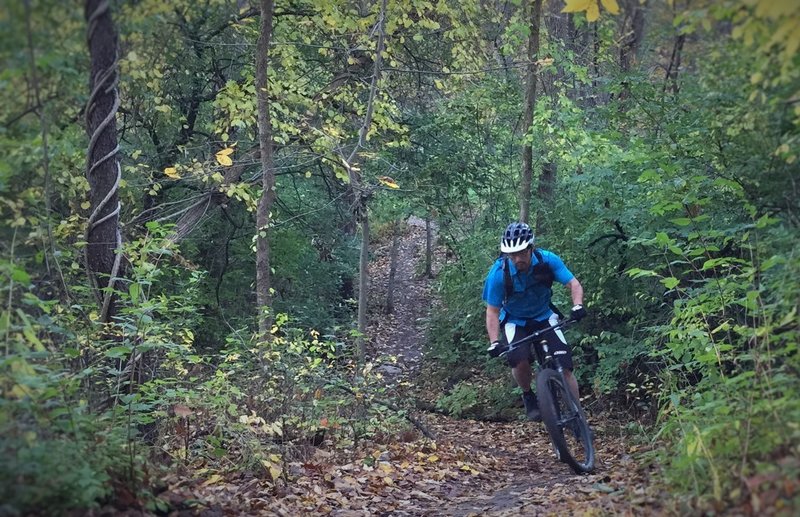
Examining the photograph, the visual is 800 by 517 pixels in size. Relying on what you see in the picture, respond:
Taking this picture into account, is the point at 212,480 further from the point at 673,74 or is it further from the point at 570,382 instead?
the point at 673,74

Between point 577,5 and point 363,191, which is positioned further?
point 363,191

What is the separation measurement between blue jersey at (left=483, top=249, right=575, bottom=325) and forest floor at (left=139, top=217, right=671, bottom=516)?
5.23 feet

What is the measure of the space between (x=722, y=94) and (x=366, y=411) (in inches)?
225

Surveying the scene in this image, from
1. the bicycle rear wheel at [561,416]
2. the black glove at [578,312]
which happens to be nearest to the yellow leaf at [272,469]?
the bicycle rear wheel at [561,416]

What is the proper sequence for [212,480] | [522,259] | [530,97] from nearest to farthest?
[212,480] → [522,259] → [530,97]

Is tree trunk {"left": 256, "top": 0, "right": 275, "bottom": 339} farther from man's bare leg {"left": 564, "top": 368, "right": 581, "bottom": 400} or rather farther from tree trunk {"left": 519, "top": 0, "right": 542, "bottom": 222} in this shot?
tree trunk {"left": 519, "top": 0, "right": 542, "bottom": 222}

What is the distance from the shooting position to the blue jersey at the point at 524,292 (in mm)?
6758

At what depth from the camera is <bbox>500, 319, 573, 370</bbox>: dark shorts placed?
683 cm

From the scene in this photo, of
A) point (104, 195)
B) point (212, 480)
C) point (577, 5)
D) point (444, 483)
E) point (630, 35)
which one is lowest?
point (444, 483)

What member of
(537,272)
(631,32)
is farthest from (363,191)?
(631,32)

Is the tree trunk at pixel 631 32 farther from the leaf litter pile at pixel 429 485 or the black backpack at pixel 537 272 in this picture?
the leaf litter pile at pixel 429 485

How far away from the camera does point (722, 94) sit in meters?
4.83

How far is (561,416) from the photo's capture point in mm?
6730

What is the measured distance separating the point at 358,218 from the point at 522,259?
627 centimetres
